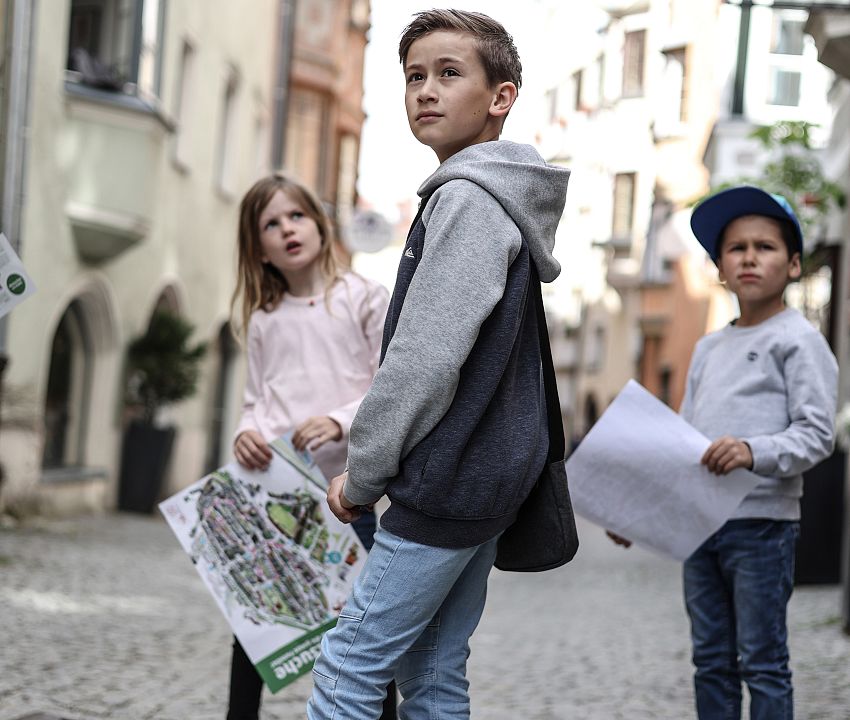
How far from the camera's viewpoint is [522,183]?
2.66m

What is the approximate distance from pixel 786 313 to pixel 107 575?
5.88 meters

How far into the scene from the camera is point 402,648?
264 centimetres

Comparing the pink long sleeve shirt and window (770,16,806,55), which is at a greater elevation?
window (770,16,806,55)

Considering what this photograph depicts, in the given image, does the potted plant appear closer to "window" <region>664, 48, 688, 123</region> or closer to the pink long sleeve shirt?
the pink long sleeve shirt

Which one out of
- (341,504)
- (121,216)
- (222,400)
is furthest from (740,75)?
(341,504)

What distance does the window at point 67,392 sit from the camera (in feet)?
44.0

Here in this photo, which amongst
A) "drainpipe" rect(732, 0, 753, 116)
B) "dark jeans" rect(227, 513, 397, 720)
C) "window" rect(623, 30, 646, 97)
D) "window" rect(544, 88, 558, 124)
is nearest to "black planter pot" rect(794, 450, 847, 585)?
"dark jeans" rect(227, 513, 397, 720)

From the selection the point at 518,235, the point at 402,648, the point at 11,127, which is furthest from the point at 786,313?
the point at 11,127

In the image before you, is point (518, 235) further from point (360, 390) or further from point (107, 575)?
point (107, 575)

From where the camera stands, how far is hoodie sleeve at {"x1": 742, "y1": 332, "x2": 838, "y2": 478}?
3508 millimetres

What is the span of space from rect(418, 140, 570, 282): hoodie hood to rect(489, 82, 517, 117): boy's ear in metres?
0.08

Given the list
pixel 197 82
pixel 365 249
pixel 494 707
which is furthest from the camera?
pixel 365 249

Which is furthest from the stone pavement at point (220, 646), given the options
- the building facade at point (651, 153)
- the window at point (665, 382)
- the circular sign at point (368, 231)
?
the window at point (665, 382)

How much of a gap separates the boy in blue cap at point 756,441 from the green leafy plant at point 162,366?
11.1 meters
